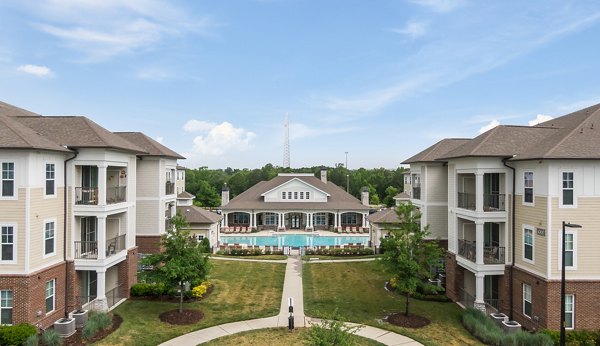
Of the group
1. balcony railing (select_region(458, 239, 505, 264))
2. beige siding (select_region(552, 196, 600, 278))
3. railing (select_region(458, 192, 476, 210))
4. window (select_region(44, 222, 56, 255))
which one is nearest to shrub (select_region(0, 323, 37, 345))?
window (select_region(44, 222, 56, 255))

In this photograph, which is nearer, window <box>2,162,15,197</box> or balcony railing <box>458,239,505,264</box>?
window <box>2,162,15,197</box>

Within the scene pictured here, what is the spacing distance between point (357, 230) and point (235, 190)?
50.8 meters

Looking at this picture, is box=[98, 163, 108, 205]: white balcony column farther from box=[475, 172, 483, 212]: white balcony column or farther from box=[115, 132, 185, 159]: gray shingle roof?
box=[475, 172, 483, 212]: white balcony column

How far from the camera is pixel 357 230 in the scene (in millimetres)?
50344

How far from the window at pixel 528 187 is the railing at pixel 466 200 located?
3.21 meters

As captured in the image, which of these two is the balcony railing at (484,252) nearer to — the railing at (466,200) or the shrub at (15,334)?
the railing at (466,200)

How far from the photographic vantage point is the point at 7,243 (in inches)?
613

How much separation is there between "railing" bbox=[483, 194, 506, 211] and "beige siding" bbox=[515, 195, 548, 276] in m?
0.94

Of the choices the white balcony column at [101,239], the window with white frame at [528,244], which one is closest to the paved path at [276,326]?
the white balcony column at [101,239]

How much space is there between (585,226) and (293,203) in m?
38.3

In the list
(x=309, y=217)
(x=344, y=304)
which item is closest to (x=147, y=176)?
(x=344, y=304)

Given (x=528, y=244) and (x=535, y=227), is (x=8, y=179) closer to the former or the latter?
(x=535, y=227)

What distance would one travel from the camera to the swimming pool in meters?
44.7

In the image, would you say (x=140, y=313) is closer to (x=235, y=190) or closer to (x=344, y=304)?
(x=344, y=304)
